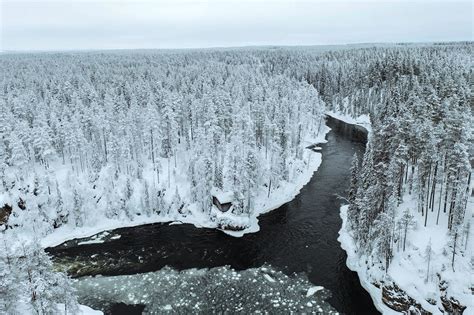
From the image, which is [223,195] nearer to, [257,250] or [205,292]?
[257,250]

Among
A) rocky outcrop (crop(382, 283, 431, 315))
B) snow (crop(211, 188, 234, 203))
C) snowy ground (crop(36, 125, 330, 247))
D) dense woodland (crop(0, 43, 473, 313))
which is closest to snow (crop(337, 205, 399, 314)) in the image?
rocky outcrop (crop(382, 283, 431, 315))

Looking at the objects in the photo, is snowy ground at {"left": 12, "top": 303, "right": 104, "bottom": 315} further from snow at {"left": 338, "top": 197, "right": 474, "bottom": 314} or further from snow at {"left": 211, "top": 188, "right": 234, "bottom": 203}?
snow at {"left": 338, "top": 197, "right": 474, "bottom": 314}

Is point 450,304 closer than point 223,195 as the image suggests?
Yes

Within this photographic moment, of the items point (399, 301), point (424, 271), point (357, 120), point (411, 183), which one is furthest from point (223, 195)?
point (357, 120)

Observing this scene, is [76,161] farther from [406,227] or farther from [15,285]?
[406,227]

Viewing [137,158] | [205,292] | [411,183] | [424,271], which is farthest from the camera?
[137,158]

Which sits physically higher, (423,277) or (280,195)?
(423,277)

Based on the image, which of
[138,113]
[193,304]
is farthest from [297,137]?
[193,304]
